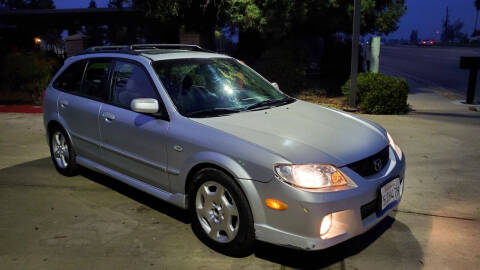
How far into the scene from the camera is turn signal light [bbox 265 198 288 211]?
3.11 metres

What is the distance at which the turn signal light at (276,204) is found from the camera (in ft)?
10.2

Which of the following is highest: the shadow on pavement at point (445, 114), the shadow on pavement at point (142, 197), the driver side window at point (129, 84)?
the driver side window at point (129, 84)

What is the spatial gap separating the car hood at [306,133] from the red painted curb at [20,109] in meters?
8.17

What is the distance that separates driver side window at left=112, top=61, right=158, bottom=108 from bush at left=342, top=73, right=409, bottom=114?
653cm

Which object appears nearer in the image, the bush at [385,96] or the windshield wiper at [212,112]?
the windshield wiper at [212,112]

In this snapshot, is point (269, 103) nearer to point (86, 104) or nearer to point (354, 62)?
point (86, 104)

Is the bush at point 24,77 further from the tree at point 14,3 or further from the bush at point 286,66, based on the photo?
the tree at point 14,3

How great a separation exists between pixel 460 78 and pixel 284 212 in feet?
57.4

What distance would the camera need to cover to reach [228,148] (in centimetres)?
339

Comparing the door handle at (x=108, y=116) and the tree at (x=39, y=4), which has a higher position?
the tree at (x=39, y=4)

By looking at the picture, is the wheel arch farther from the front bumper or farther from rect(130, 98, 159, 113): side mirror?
the front bumper

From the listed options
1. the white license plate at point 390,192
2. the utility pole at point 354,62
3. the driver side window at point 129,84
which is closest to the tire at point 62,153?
the driver side window at point 129,84

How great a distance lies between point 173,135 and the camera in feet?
12.5

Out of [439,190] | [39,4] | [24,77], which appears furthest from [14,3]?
[439,190]
